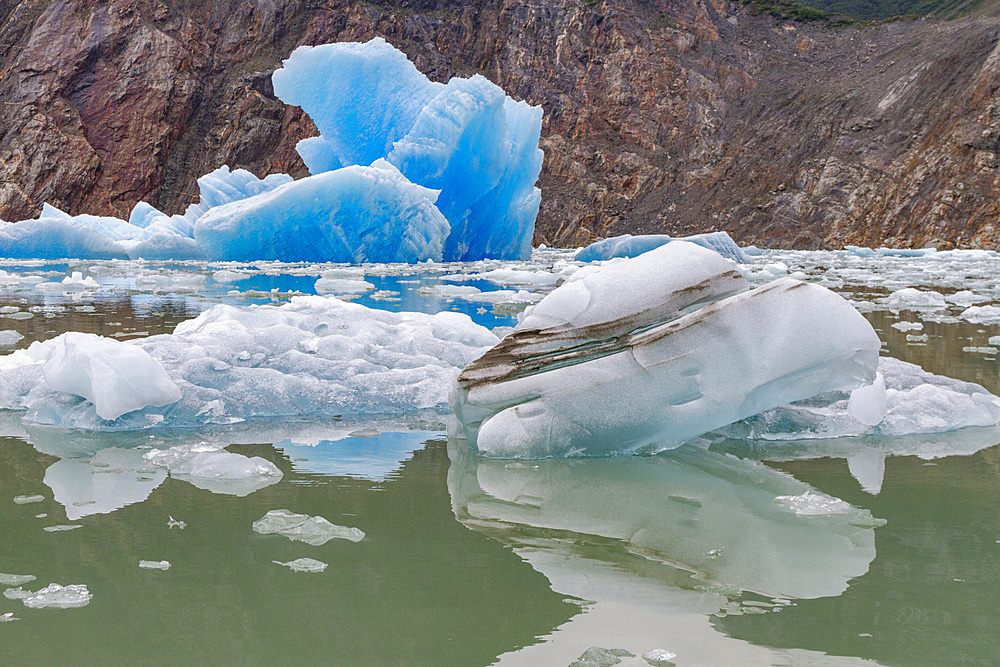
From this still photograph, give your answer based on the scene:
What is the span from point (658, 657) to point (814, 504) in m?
0.90

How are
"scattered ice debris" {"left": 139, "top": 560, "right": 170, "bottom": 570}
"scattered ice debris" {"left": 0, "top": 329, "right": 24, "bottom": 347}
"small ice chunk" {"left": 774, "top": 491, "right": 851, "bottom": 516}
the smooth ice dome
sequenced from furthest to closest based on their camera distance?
the smooth ice dome, "scattered ice debris" {"left": 0, "top": 329, "right": 24, "bottom": 347}, "small ice chunk" {"left": 774, "top": 491, "right": 851, "bottom": 516}, "scattered ice debris" {"left": 139, "top": 560, "right": 170, "bottom": 570}

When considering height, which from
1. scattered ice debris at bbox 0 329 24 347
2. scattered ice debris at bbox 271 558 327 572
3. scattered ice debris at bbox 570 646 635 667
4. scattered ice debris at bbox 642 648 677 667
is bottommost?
scattered ice debris at bbox 0 329 24 347

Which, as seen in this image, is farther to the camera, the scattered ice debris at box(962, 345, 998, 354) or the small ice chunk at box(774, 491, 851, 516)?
the scattered ice debris at box(962, 345, 998, 354)

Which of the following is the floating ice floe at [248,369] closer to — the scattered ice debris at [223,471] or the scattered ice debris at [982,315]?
the scattered ice debris at [223,471]

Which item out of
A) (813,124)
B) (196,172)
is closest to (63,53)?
(196,172)

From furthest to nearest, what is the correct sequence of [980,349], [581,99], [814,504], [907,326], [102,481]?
[581,99], [907,326], [980,349], [102,481], [814,504]

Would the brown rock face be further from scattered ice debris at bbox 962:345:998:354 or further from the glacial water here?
the glacial water

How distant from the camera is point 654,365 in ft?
8.11

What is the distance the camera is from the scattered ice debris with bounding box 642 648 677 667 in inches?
49.4

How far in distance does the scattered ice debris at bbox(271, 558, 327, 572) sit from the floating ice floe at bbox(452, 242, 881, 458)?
97cm

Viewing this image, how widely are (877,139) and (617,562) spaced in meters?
27.7

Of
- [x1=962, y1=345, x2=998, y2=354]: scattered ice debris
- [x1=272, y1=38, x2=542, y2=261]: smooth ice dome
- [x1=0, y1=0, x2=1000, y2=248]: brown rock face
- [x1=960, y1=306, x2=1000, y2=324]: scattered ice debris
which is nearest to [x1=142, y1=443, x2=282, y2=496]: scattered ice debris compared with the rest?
[x1=962, y1=345, x2=998, y2=354]: scattered ice debris

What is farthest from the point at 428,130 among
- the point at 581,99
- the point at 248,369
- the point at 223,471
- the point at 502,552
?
the point at 581,99

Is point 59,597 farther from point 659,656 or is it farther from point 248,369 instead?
point 248,369
